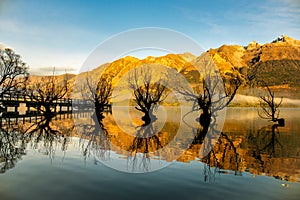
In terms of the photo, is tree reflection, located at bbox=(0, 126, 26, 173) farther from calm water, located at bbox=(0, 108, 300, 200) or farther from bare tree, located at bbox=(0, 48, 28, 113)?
bare tree, located at bbox=(0, 48, 28, 113)

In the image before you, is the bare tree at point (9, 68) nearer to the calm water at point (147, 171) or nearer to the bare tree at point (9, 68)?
the bare tree at point (9, 68)

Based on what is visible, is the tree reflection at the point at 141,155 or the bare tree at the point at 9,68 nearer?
the tree reflection at the point at 141,155

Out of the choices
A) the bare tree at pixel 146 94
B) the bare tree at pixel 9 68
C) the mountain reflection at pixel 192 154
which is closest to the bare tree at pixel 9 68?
the bare tree at pixel 9 68

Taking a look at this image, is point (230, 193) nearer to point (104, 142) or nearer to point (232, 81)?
point (104, 142)

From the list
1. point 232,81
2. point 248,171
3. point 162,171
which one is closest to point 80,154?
point 162,171

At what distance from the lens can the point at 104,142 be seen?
52.2 ft

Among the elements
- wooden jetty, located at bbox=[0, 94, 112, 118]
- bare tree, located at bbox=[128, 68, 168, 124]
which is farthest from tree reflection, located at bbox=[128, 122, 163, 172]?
wooden jetty, located at bbox=[0, 94, 112, 118]

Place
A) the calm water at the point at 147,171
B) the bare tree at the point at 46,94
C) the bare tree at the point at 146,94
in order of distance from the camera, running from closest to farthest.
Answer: the calm water at the point at 147,171
the bare tree at the point at 146,94
the bare tree at the point at 46,94

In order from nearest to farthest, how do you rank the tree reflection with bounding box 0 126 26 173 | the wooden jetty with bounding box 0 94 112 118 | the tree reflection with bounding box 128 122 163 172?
the tree reflection with bounding box 0 126 26 173 < the tree reflection with bounding box 128 122 163 172 < the wooden jetty with bounding box 0 94 112 118

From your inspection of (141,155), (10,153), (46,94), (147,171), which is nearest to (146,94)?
(46,94)

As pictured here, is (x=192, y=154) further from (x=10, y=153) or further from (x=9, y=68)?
(x=9, y=68)

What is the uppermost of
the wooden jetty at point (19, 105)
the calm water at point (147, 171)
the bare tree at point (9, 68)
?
the bare tree at point (9, 68)

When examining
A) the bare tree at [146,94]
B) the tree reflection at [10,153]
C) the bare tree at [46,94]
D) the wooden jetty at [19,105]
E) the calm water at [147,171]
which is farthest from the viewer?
the bare tree at [46,94]

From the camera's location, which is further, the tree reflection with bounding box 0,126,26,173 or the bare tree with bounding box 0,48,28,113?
the bare tree with bounding box 0,48,28,113
